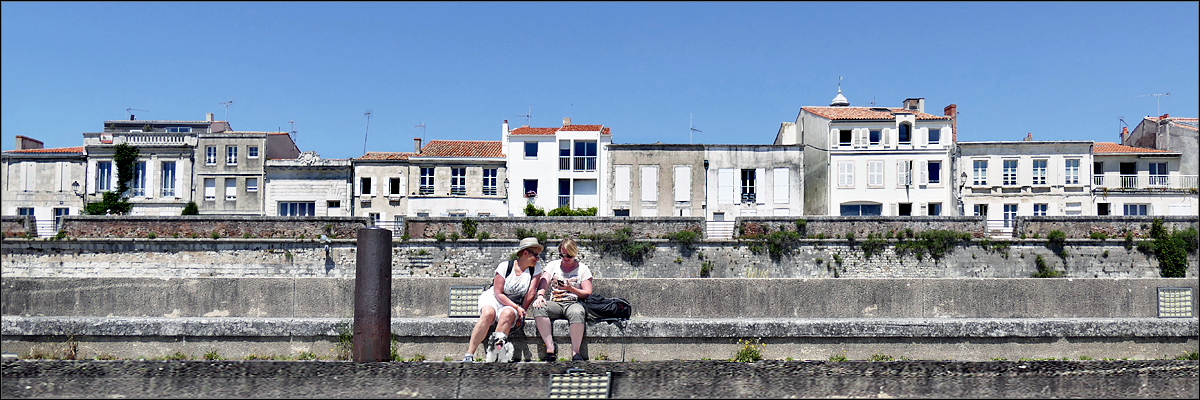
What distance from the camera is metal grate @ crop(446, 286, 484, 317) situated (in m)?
7.94

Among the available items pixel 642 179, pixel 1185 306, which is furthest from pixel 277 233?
pixel 1185 306

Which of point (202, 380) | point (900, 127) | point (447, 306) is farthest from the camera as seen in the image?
point (900, 127)

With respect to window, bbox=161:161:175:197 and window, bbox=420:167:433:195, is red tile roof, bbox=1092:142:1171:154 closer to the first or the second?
window, bbox=420:167:433:195

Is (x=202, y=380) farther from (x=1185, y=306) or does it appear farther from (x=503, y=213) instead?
(x=503, y=213)

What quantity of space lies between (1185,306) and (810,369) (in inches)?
179

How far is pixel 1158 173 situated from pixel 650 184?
26081 millimetres

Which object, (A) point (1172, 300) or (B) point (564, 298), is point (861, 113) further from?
(B) point (564, 298)

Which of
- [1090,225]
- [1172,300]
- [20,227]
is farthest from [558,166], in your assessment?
[1172,300]

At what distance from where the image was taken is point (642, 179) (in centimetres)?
4041

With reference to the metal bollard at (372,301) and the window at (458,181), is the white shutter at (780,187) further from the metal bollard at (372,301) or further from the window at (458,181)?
the metal bollard at (372,301)

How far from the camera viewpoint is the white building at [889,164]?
39094 mm

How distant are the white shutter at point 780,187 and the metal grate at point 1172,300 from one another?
104ft

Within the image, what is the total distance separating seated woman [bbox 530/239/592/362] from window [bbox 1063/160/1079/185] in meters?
38.8

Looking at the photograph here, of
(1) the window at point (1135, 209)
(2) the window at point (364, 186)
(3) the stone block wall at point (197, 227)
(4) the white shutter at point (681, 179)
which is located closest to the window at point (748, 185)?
(4) the white shutter at point (681, 179)
